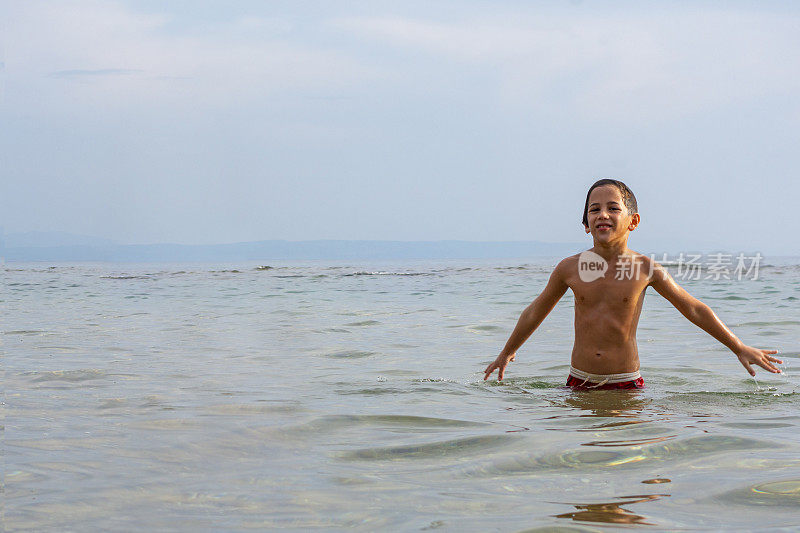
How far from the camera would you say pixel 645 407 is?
14.4 feet

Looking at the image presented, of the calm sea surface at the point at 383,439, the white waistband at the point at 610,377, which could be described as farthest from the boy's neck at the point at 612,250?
the calm sea surface at the point at 383,439

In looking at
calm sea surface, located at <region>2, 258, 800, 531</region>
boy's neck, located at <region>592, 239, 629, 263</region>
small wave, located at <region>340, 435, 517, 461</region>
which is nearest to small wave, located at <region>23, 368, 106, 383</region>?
calm sea surface, located at <region>2, 258, 800, 531</region>

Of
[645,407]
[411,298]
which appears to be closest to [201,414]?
[645,407]

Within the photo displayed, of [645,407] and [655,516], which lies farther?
[645,407]

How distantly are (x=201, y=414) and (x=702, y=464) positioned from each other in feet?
8.22

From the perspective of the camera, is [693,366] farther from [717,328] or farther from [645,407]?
[645,407]

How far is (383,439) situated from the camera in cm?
357

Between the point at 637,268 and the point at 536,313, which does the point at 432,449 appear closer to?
the point at 536,313

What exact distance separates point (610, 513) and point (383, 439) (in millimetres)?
1396

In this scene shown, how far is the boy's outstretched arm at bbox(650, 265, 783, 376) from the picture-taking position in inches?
180

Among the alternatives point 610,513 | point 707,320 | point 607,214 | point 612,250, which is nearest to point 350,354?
point 612,250

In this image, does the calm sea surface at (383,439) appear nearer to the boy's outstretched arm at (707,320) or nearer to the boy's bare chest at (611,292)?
the boy's outstretched arm at (707,320)

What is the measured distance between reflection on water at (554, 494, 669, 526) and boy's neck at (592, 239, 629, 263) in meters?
2.64

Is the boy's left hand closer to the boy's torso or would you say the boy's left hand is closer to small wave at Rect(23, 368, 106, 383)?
the boy's torso
